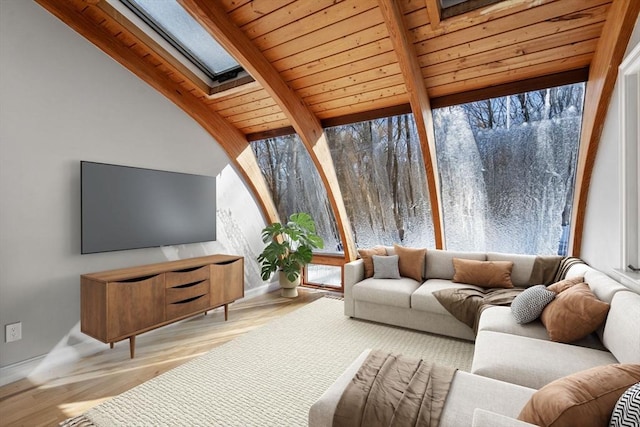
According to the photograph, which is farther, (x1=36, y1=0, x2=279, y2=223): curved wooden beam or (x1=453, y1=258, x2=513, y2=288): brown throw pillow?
(x1=453, y1=258, x2=513, y2=288): brown throw pillow

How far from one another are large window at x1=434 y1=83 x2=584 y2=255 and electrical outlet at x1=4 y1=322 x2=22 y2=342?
14.4 ft

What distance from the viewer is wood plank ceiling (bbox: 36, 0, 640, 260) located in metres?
2.40

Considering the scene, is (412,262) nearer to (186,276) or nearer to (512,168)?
(512,168)

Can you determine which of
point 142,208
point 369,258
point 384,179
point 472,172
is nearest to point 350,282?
point 369,258

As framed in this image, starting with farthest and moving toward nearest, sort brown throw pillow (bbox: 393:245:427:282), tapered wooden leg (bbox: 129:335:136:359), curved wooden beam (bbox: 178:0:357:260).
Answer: brown throw pillow (bbox: 393:245:427:282)
tapered wooden leg (bbox: 129:335:136:359)
curved wooden beam (bbox: 178:0:357:260)

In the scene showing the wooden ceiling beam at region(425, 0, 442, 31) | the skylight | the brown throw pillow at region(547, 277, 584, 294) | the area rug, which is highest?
the skylight

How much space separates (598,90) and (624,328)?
6.66 feet

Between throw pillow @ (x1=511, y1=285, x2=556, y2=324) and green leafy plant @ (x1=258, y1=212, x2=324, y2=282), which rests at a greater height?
green leafy plant @ (x1=258, y1=212, x2=324, y2=282)

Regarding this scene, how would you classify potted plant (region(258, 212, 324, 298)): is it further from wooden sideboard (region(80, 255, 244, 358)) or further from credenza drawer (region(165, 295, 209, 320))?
credenza drawer (region(165, 295, 209, 320))

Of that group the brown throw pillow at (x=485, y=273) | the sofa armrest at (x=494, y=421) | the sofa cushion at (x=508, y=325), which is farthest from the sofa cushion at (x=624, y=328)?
the brown throw pillow at (x=485, y=273)

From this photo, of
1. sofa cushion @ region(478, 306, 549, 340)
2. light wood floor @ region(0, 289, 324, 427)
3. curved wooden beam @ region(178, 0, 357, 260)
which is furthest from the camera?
curved wooden beam @ region(178, 0, 357, 260)

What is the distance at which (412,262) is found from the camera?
12.3 ft

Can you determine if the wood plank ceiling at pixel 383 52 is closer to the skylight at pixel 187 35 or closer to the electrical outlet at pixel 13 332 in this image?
the skylight at pixel 187 35

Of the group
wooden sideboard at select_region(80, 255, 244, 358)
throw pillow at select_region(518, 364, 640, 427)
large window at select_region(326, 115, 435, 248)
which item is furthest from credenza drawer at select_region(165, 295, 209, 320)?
throw pillow at select_region(518, 364, 640, 427)
